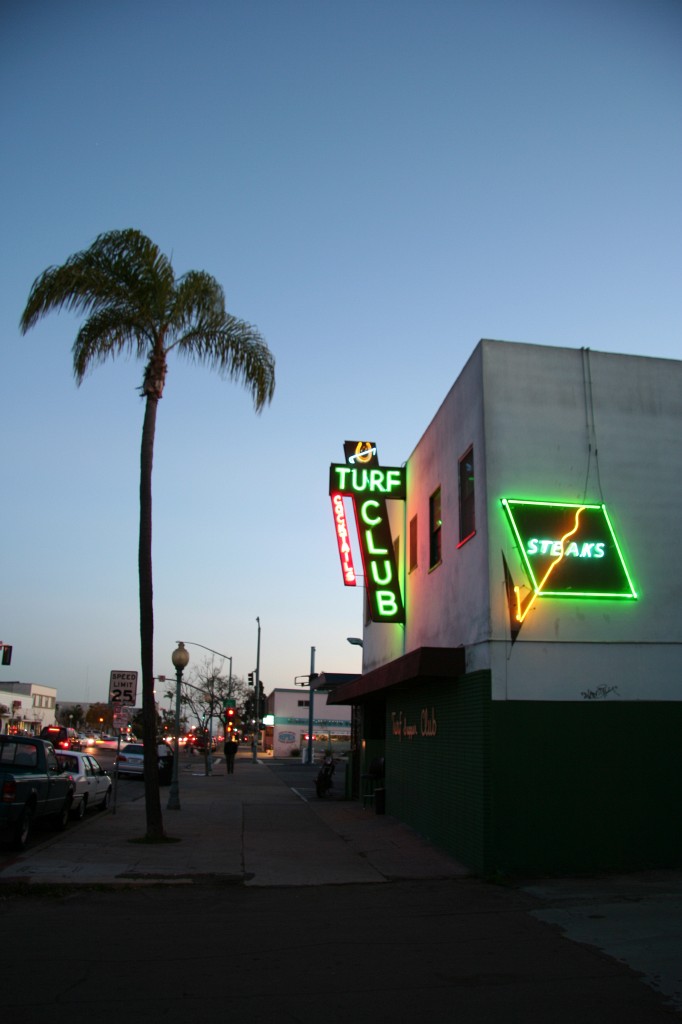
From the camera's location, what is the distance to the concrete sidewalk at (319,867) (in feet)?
27.7

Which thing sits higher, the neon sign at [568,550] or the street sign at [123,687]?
the neon sign at [568,550]

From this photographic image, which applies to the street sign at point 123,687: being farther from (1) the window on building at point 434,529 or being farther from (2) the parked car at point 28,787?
(1) the window on building at point 434,529

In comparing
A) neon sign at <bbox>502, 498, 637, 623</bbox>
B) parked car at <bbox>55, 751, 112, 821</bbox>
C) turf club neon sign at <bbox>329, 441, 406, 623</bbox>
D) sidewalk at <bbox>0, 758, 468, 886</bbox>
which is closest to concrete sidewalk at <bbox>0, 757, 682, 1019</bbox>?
sidewalk at <bbox>0, 758, 468, 886</bbox>

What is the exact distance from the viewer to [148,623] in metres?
14.8

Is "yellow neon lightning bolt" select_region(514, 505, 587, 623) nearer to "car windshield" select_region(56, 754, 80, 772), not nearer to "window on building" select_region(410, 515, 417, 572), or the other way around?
"window on building" select_region(410, 515, 417, 572)

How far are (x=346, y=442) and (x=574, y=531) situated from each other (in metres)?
7.03

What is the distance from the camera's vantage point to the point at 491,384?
42.8 feet

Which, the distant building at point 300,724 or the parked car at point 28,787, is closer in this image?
the parked car at point 28,787

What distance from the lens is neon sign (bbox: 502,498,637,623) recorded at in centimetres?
1227

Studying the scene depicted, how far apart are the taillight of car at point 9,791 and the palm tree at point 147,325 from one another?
2295 mm

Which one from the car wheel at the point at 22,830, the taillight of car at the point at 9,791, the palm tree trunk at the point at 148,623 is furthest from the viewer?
the palm tree trunk at the point at 148,623

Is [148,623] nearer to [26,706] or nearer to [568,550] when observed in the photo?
[568,550]

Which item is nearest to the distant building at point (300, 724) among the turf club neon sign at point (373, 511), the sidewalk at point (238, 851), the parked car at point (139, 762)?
the parked car at point (139, 762)

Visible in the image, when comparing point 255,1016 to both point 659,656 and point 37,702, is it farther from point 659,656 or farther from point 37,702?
point 37,702
